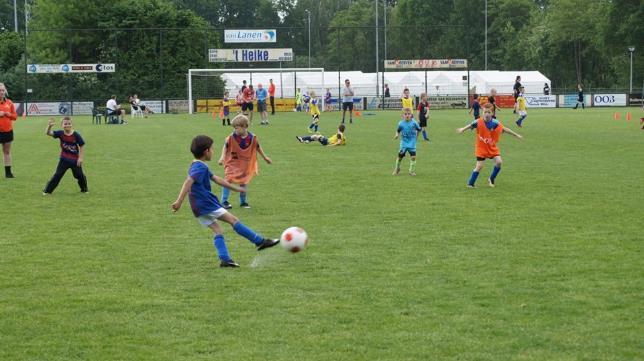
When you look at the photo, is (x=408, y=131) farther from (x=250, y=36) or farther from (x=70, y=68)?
(x=250, y=36)

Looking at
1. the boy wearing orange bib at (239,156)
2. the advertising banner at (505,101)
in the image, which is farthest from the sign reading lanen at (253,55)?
the boy wearing orange bib at (239,156)

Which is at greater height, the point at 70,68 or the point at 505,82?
the point at 70,68

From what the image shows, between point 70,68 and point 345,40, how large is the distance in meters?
27.6

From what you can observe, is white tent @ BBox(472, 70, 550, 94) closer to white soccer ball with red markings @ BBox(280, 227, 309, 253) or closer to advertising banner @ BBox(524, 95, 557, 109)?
advertising banner @ BBox(524, 95, 557, 109)

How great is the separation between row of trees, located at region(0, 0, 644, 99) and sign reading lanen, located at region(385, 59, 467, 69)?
1.81 meters

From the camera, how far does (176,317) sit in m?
7.35

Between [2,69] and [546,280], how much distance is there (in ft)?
240

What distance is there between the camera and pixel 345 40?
80312mm

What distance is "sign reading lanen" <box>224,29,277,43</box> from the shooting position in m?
66.8

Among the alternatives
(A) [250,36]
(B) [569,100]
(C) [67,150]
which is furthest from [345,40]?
(C) [67,150]

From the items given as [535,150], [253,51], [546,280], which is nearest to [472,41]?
[253,51]

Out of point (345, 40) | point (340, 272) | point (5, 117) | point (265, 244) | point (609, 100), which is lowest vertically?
point (340, 272)

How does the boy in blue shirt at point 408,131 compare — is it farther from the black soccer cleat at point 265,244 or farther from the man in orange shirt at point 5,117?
the black soccer cleat at point 265,244

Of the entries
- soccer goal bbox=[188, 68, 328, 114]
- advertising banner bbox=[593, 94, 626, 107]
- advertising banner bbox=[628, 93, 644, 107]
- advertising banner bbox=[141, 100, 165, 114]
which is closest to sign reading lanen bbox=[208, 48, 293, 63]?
soccer goal bbox=[188, 68, 328, 114]
